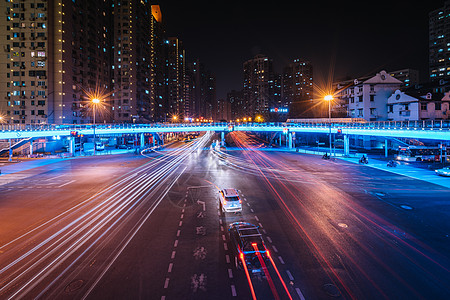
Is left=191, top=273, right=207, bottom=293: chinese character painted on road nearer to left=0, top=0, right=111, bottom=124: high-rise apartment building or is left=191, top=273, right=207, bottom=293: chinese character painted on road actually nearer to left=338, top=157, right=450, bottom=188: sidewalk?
left=338, top=157, right=450, bottom=188: sidewalk

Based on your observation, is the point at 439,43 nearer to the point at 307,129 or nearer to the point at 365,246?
the point at 307,129

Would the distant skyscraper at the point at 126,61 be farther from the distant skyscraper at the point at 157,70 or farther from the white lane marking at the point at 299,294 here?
the white lane marking at the point at 299,294

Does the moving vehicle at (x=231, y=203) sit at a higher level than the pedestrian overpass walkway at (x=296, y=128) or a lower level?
lower

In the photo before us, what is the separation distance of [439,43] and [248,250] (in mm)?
172745

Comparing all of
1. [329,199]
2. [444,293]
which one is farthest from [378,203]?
[444,293]

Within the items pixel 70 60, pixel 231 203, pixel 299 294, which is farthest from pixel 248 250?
pixel 70 60

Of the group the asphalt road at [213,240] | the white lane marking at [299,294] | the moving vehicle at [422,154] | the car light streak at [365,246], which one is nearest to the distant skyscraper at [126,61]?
the asphalt road at [213,240]

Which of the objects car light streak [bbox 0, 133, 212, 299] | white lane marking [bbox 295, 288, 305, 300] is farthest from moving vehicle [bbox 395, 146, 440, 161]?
white lane marking [bbox 295, 288, 305, 300]

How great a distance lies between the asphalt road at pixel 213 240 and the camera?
1143 centimetres

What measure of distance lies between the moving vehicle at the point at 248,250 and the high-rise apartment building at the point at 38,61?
8610 centimetres

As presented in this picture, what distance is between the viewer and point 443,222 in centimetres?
1853

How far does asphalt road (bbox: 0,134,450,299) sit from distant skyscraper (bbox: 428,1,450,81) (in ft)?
462

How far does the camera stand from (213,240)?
631 inches

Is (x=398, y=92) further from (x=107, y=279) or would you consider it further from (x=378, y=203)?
(x=107, y=279)
